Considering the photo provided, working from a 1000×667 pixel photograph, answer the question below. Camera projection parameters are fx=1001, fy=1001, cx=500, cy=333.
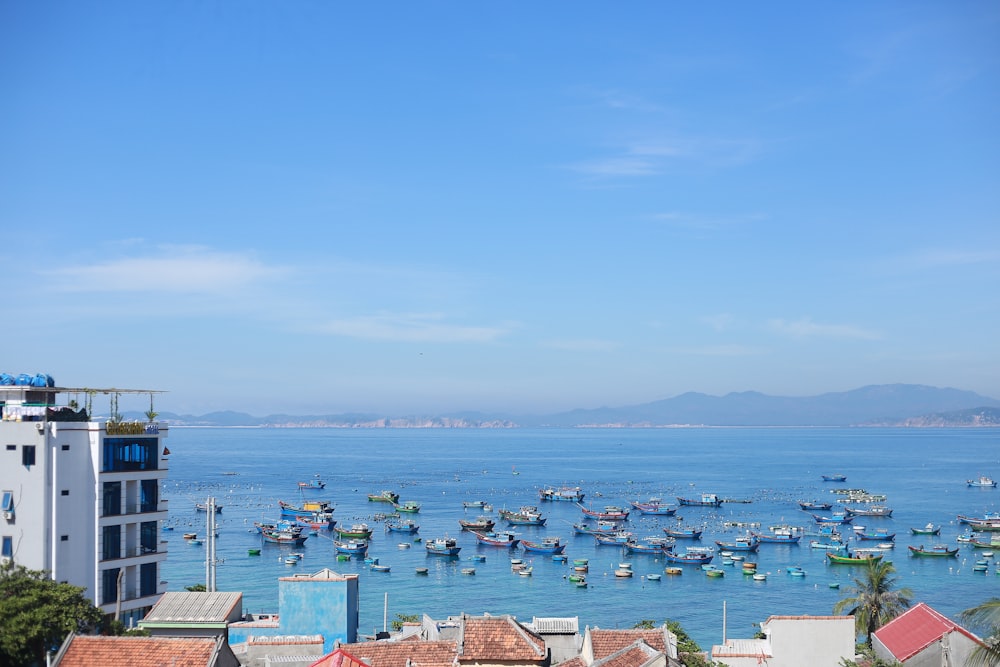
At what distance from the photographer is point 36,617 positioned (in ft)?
80.2

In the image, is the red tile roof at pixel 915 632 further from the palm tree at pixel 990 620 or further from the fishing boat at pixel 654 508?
the fishing boat at pixel 654 508

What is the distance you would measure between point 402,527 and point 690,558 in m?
32.2

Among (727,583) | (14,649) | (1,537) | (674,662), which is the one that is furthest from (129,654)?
(727,583)

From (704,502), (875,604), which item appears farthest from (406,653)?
(704,502)

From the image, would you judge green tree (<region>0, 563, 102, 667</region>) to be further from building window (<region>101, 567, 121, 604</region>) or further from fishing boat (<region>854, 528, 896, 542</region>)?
fishing boat (<region>854, 528, 896, 542</region>)

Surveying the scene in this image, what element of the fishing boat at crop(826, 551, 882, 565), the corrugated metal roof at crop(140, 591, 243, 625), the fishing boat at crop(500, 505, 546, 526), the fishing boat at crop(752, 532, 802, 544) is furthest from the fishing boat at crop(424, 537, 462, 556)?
the corrugated metal roof at crop(140, 591, 243, 625)

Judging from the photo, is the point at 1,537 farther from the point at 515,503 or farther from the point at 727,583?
the point at 515,503

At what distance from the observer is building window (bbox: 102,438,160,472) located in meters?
34.8

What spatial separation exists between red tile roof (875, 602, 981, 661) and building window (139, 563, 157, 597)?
24345 mm

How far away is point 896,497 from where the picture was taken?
133 metres

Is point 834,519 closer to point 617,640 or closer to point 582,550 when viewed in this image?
point 582,550

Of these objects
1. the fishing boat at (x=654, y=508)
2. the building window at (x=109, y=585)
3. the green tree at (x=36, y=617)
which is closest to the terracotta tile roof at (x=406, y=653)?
the green tree at (x=36, y=617)

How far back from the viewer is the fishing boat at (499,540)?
8950 cm

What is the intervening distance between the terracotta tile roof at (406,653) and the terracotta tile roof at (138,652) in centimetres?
373
